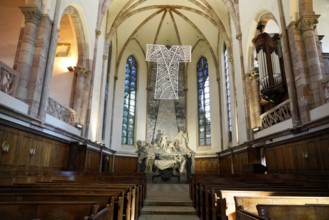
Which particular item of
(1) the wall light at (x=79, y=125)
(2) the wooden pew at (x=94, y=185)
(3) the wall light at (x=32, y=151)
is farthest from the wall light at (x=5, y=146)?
(1) the wall light at (x=79, y=125)

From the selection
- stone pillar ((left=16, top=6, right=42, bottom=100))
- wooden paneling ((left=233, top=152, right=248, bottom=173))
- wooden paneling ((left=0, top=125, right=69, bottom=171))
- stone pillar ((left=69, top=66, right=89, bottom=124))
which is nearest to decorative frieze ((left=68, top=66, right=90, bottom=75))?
stone pillar ((left=69, top=66, right=89, bottom=124))

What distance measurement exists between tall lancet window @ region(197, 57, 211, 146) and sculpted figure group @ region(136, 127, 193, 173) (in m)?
1.83

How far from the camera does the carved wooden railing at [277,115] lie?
8125 millimetres

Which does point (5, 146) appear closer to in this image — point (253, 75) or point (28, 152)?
point (28, 152)

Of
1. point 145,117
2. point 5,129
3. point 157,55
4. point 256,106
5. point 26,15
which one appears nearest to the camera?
point 5,129

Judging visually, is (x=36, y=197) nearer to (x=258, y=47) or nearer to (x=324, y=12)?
(x=258, y=47)

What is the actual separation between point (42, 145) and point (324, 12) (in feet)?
40.1

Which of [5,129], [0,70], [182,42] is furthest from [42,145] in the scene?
[182,42]

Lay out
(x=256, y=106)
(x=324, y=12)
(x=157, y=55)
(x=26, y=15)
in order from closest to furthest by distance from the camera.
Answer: (x=26, y=15) → (x=324, y=12) → (x=256, y=106) → (x=157, y=55)

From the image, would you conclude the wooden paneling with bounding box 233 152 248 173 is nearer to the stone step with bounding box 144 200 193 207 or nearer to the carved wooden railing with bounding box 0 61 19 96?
the stone step with bounding box 144 200 193 207

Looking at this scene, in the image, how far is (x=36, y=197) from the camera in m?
2.86

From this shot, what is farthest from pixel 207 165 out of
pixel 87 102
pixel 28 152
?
pixel 28 152

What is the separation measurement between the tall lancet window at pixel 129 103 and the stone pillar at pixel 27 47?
12.3m

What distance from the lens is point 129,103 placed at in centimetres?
1972
